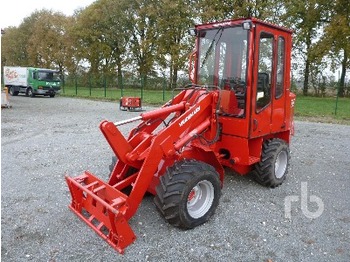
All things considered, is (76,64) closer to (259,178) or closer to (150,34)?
(150,34)

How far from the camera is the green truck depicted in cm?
2523

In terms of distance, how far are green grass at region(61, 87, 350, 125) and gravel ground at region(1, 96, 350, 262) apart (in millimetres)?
5712

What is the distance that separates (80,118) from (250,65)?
10.2 m

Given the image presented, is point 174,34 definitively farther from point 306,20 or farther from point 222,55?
point 222,55

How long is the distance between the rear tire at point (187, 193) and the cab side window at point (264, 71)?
1529 millimetres

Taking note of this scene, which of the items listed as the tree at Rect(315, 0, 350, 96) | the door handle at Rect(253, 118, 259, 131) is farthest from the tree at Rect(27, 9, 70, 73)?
the door handle at Rect(253, 118, 259, 131)

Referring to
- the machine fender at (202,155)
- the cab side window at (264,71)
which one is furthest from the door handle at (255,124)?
the machine fender at (202,155)

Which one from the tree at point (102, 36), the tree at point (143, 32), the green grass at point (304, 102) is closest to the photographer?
the green grass at point (304, 102)

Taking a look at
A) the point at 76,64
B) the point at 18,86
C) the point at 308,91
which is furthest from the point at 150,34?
the point at 308,91

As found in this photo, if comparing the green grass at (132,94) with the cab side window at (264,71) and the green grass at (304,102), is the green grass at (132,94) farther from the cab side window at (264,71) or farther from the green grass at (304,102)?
the cab side window at (264,71)

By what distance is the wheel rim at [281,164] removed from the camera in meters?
5.43

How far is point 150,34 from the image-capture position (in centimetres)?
3484

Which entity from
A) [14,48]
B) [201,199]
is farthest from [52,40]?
[201,199]

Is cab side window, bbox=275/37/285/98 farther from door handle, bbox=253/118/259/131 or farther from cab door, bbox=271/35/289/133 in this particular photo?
door handle, bbox=253/118/259/131
